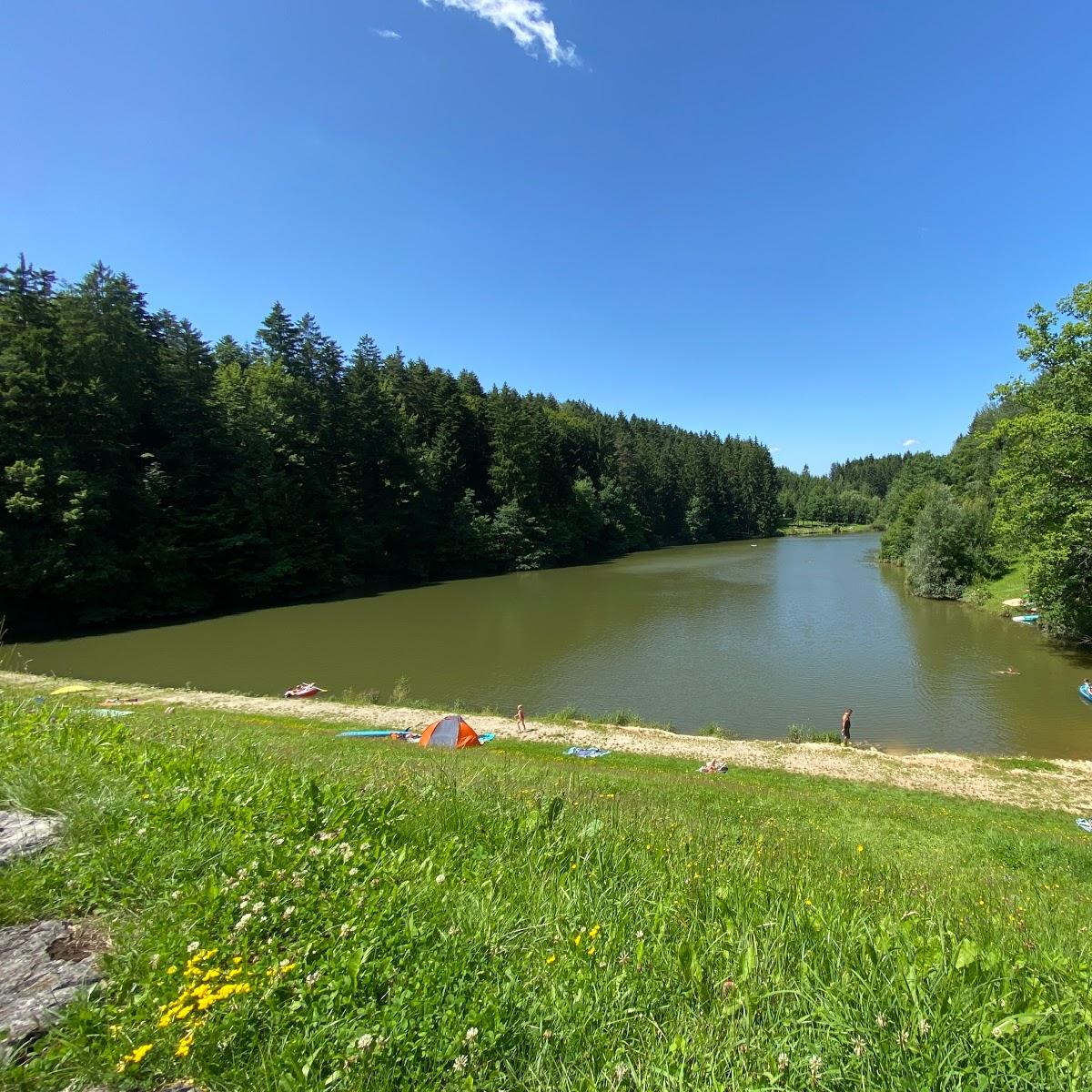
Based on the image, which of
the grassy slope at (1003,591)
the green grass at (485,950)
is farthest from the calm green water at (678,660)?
the green grass at (485,950)

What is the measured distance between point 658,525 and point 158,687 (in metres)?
89.6

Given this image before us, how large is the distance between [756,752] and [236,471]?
4228 centimetres

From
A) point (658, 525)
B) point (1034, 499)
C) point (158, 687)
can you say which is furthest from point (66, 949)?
point (658, 525)

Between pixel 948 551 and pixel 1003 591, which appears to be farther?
pixel 948 551

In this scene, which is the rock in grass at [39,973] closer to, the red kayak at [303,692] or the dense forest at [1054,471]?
the red kayak at [303,692]

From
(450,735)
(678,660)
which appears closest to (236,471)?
(678,660)

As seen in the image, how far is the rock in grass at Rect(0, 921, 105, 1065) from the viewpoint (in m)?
2.00

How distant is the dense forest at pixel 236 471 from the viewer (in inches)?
1283

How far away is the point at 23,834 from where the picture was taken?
3121 mm

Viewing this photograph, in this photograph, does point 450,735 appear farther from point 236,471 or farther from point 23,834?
point 236,471

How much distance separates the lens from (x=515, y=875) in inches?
127

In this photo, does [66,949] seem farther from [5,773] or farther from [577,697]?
[577,697]

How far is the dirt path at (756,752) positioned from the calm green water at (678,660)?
2.48m

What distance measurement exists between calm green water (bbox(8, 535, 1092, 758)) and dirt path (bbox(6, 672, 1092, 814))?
2.48 m
